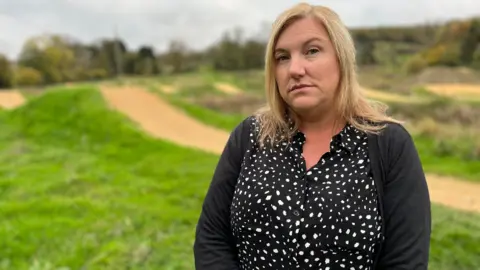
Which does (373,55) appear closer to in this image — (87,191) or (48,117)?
(48,117)

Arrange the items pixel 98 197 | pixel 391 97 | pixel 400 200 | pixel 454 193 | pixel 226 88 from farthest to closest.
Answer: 1. pixel 226 88
2. pixel 391 97
3. pixel 454 193
4. pixel 98 197
5. pixel 400 200

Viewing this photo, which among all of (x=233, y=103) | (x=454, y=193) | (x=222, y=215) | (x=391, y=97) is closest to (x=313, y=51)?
(x=222, y=215)

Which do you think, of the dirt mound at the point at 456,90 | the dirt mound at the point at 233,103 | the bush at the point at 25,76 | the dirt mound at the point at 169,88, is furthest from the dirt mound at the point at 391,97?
the bush at the point at 25,76

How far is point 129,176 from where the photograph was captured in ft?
26.6

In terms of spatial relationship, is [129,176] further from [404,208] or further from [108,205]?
[404,208]

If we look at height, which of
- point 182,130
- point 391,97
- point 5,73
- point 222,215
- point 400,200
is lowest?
point 5,73

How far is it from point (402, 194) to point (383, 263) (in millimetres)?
212

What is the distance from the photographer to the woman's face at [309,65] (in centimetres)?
171

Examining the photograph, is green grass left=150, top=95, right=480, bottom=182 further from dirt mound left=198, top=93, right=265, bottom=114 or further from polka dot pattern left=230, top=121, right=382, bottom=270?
dirt mound left=198, top=93, right=265, bottom=114

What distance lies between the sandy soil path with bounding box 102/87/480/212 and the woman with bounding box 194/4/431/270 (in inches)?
187

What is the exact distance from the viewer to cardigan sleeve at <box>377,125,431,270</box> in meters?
1.65

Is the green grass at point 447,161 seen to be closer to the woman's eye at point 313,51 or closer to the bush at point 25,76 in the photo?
the woman's eye at point 313,51

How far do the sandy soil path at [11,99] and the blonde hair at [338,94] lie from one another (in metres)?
21.5

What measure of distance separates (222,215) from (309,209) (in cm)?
32
